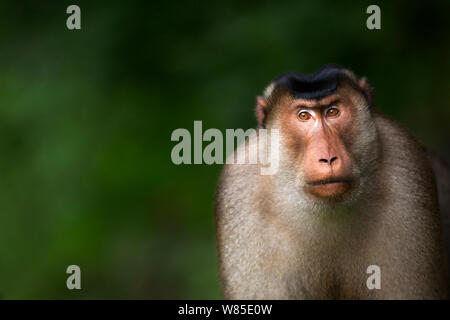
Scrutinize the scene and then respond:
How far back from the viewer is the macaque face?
206 inches

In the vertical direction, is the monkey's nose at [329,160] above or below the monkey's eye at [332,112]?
below

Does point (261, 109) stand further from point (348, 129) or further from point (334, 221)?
point (334, 221)

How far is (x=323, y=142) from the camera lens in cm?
532

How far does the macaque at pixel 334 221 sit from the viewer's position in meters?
5.70

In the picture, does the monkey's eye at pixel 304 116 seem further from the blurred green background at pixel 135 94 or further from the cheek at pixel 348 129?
the blurred green background at pixel 135 94

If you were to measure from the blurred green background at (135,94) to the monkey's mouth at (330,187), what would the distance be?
4.36 m

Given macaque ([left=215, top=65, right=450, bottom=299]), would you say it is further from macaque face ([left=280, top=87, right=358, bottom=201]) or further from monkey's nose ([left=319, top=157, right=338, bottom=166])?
monkey's nose ([left=319, top=157, right=338, bottom=166])

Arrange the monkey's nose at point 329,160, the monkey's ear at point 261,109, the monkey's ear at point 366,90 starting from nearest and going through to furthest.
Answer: the monkey's nose at point 329,160
the monkey's ear at point 366,90
the monkey's ear at point 261,109

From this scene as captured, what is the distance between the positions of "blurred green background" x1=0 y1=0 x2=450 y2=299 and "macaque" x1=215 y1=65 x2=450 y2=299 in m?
3.74

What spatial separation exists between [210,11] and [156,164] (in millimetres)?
2228

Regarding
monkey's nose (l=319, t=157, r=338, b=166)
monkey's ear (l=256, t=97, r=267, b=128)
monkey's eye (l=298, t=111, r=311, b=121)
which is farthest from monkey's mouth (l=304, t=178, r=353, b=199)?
monkey's ear (l=256, t=97, r=267, b=128)

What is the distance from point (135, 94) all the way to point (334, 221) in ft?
15.9

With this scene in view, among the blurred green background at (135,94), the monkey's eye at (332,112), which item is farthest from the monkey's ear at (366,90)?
the blurred green background at (135,94)

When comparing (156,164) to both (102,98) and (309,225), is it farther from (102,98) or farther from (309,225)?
(309,225)
